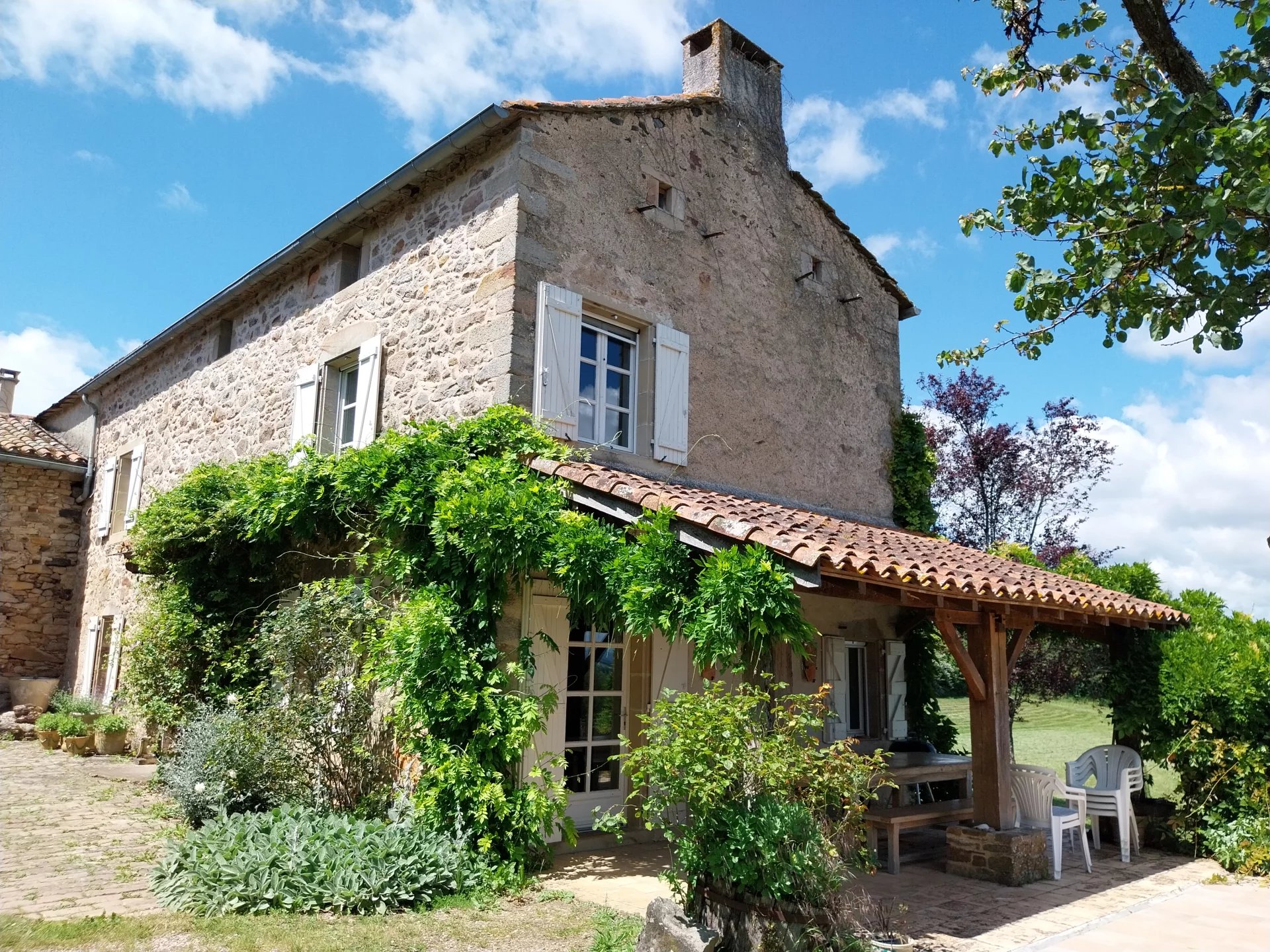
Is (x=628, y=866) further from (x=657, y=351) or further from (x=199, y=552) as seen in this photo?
(x=199, y=552)

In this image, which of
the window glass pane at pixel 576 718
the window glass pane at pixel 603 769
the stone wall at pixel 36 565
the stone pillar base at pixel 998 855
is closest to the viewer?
the stone pillar base at pixel 998 855

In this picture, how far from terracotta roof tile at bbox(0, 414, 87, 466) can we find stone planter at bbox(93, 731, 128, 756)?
591 cm

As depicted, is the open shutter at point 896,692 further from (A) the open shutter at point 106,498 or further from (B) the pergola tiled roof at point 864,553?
(A) the open shutter at point 106,498

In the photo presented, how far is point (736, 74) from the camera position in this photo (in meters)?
10.1

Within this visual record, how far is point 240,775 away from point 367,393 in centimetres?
357

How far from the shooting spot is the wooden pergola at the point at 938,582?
5.38m

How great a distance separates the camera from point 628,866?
6676 mm

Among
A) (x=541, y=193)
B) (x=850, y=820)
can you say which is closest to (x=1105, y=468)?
(x=541, y=193)

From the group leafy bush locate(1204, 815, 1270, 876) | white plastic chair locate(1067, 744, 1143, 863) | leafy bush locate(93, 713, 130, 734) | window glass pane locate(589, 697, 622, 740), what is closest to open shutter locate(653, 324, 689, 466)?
window glass pane locate(589, 697, 622, 740)

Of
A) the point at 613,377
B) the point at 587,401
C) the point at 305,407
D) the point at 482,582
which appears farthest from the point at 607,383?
the point at 305,407

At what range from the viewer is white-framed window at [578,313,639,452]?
8086 millimetres

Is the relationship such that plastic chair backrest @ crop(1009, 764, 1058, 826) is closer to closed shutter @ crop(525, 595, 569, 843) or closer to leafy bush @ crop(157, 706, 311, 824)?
closed shutter @ crop(525, 595, 569, 843)

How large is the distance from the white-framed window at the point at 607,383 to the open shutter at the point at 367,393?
206 centimetres

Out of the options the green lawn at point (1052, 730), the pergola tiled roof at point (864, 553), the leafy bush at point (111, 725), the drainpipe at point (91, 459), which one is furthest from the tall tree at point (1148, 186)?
the drainpipe at point (91, 459)
